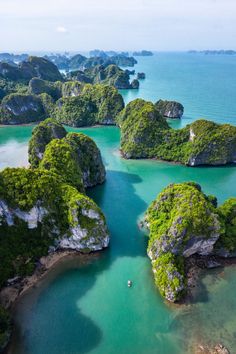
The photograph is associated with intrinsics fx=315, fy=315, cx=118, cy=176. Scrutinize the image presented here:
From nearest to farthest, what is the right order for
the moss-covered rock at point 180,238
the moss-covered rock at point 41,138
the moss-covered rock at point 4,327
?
the moss-covered rock at point 4,327 → the moss-covered rock at point 180,238 → the moss-covered rock at point 41,138

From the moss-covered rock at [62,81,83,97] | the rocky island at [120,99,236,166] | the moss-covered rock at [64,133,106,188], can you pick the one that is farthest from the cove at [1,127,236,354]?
the moss-covered rock at [62,81,83,97]

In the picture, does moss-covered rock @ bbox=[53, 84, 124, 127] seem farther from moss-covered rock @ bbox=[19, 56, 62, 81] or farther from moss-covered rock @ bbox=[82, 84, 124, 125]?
moss-covered rock @ bbox=[19, 56, 62, 81]

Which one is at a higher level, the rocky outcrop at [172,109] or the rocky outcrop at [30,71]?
the rocky outcrop at [30,71]

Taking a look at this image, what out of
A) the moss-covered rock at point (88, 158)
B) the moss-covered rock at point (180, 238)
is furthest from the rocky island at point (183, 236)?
the moss-covered rock at point (88, 158)

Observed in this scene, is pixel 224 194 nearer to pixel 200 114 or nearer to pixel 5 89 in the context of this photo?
pixel 200 114

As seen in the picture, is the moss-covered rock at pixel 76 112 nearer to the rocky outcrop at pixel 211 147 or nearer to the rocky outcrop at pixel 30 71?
the rocky outcrop at pixel 211 147
